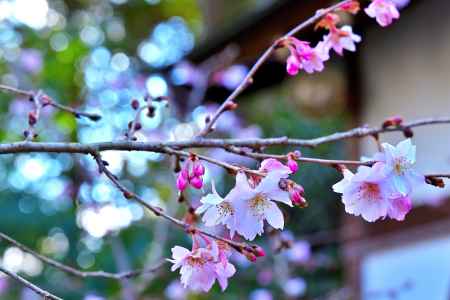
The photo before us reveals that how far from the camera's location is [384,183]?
0.77 metres

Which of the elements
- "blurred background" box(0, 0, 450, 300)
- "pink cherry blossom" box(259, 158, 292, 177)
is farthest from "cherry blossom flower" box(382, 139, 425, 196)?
"blurred background" box(0, 0, 450, 300)

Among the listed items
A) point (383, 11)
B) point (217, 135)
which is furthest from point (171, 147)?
point (217, 135)

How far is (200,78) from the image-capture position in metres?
3.21

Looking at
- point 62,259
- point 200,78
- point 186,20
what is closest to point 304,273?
point 62,259

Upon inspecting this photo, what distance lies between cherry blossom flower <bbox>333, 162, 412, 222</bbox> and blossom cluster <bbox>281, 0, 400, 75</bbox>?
26cm

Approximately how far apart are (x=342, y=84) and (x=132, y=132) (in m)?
1.89

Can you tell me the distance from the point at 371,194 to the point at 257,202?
120 millimetres

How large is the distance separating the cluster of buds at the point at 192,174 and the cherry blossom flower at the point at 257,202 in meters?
0.07

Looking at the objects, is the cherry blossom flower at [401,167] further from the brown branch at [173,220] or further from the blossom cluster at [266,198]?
the brown branch at [173,220]

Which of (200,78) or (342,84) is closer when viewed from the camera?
(342,84)

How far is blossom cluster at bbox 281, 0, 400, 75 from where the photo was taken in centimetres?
102

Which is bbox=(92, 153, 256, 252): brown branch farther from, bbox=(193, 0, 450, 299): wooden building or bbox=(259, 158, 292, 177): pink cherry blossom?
bbox=(193, 0, 450, 299): wooden building

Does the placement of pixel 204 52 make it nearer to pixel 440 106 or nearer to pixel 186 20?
pixel 440 106

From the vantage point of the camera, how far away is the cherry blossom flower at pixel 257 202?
75cm
